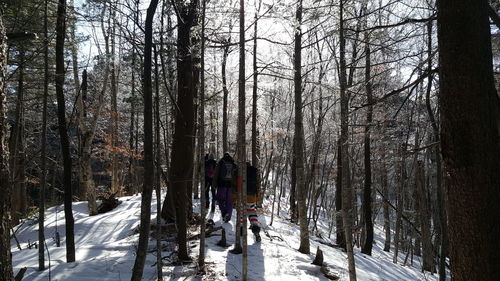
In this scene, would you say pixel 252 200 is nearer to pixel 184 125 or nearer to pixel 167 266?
pixel 184 125

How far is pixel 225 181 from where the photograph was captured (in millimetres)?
8508

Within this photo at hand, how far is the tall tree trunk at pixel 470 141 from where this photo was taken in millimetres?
2365

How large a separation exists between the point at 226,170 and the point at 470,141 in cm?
649

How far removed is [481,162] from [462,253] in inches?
26.7

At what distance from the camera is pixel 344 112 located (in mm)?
5707

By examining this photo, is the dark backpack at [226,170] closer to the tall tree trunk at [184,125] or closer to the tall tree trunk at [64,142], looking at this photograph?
the tall tree trunk at [184,125]

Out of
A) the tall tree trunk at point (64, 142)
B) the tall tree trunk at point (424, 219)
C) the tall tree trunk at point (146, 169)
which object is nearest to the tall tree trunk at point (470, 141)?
the tall tree trunk at point (146, 169)

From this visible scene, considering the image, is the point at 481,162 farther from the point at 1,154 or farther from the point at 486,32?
the point at 1,154

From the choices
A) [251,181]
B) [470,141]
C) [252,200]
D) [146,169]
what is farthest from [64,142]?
[470,141]

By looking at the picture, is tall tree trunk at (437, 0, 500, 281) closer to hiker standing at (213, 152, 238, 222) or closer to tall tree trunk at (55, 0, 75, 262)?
tall tree trunk at (55, 0, 75, 262)

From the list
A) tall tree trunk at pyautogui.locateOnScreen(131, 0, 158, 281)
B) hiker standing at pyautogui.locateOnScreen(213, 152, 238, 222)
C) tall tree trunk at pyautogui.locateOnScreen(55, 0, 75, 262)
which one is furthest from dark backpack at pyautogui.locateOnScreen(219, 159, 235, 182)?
tall tree trunk at pyautogui.locateOnScreen(131, 0, 158, 281)

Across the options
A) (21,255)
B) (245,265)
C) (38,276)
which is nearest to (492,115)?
(245,265)

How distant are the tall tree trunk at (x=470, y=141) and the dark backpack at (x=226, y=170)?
245 inches

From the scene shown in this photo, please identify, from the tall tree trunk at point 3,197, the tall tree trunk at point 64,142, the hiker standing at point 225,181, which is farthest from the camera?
the hiker standing at point 225,181
